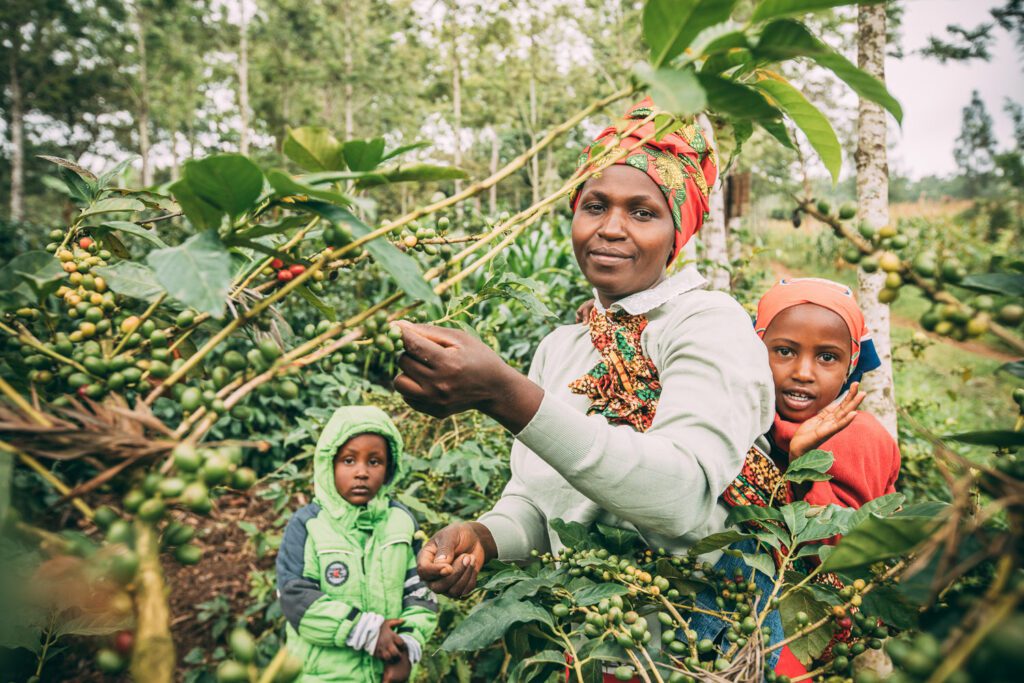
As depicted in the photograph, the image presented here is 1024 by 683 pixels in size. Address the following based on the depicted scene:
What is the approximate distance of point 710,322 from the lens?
1.28 m

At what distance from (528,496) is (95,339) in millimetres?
1189

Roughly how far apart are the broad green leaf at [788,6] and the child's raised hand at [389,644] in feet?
8.08

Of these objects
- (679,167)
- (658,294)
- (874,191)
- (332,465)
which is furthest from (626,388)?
(874,191)

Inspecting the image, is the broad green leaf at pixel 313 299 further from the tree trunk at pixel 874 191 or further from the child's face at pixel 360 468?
the tree trunk at pixel 874 191

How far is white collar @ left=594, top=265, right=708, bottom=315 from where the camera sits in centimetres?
146

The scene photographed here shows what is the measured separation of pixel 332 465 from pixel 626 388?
65.5 inches

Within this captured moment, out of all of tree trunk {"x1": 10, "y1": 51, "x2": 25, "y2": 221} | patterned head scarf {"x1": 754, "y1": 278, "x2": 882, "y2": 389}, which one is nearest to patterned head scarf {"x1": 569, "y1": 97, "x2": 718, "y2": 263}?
patterned head scarf {"x1": 754, "y1": 278, "x2": 882, "y2": 389}

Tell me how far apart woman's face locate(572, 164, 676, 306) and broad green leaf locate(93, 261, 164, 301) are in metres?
1.06

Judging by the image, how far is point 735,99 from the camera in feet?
2.12

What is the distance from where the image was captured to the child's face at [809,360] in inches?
71.0

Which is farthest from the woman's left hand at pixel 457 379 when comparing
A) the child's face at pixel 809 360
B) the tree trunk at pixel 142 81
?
the tree trunk at pixel 142 81

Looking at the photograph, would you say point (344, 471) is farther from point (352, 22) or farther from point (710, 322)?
point (352, 22)

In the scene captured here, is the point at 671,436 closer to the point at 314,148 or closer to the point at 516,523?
the point at 516,523

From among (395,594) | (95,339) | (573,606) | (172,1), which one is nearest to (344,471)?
(395,594)
